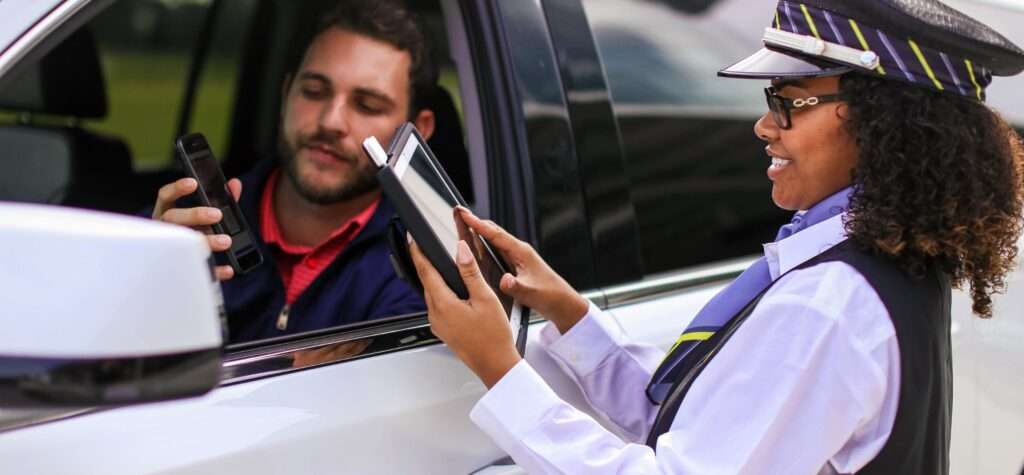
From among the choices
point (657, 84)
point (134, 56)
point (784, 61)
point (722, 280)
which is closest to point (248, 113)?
point (657, 84)

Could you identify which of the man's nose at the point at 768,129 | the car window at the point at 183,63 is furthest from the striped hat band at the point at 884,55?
the car window at the point at 183,63

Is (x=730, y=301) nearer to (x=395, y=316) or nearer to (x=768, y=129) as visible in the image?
(x=768, y=129)

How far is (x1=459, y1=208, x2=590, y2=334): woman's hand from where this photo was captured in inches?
75.3

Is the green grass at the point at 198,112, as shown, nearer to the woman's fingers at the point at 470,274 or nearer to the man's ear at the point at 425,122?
the man's ear at the point at 425,122

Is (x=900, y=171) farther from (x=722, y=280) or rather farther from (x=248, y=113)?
(x=248, y=113)

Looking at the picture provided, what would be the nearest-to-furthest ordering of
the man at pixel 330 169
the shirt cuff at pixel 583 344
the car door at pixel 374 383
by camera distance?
the car door at pixel 374 383 < the shirt cuff at pixel 583 344 < the man at pixel 330 169

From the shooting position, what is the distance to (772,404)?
156 cm

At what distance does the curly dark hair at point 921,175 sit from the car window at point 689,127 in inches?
31.4

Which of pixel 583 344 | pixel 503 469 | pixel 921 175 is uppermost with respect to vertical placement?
pixel 921 175

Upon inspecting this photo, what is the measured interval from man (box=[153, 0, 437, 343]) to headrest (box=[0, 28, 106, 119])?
0.63m

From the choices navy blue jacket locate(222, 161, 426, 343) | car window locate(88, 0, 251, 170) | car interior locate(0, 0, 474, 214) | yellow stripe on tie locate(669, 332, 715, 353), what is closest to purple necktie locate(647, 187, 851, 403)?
yellow stripe on tie locate(669, 332, 715, 353)

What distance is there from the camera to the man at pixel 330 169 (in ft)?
7.80

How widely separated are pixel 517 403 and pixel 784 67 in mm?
583

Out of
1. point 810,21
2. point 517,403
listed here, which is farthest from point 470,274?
point 810,21
